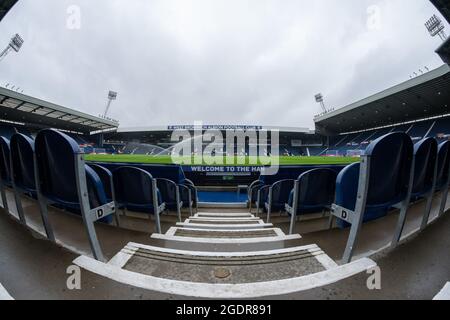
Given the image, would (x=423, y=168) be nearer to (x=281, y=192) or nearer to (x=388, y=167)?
(x=388, y=167)

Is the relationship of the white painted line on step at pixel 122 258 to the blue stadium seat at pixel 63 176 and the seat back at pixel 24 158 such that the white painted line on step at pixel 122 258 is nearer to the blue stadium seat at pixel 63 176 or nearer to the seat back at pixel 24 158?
the blue stadium seat at pixel 63 176

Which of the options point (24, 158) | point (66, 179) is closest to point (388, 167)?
point (66, 179)

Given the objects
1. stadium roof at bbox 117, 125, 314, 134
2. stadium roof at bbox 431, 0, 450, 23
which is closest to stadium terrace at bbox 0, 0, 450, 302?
stadium roof at bbox 431, 0, 450, 23

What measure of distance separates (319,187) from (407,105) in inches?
1120

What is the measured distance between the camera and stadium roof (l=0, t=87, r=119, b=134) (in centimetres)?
1866

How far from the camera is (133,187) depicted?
2525 millimetres

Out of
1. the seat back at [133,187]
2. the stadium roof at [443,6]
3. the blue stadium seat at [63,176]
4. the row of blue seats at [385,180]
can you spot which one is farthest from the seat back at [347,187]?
the stadium roof at [443,6]

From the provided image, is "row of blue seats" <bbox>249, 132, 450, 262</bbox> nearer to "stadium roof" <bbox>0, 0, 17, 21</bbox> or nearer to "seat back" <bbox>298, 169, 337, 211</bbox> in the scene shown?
"seat back" <bbox>298, 169, 337, 211</bbox>

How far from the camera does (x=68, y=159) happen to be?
1.44 meters

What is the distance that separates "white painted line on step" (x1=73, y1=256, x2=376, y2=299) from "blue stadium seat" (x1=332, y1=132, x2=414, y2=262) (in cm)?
34

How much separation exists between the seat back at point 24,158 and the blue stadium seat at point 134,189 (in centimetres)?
83

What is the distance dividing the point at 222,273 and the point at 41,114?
1351 inches
